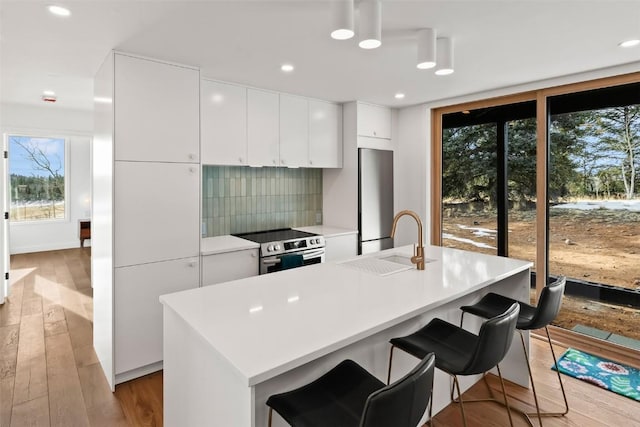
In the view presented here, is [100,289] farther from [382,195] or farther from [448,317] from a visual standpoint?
[382,195]

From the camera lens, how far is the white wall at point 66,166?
17.5 ft

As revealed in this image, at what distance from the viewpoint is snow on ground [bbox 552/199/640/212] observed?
303 cm

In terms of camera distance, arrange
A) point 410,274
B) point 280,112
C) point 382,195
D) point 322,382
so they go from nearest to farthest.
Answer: point 322,382 → point 410,274 → point 280,112 → point 382,195

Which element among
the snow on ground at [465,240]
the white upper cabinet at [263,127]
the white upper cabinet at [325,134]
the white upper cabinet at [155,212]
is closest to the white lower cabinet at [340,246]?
the white upper cabinet at [325,134]

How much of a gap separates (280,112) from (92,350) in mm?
2761

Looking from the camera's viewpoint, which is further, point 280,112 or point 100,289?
point 280,112

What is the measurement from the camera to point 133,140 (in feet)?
8.45

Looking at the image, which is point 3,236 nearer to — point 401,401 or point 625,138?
point 401,401

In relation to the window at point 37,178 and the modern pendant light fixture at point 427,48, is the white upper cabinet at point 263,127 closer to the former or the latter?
the modern pendant light fixture at point 427,48

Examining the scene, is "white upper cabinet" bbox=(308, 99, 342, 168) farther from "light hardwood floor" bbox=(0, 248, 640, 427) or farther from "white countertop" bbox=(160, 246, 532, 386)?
"light hardwood floor" bbox=(0, 248, 640, 427)

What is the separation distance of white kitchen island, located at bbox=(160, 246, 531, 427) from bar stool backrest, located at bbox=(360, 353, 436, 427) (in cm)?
25

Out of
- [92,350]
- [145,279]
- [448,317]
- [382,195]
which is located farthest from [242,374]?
[382,195]

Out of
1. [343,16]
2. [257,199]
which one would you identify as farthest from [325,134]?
[343,16]

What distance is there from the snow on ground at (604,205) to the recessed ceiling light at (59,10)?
3.99 metres
